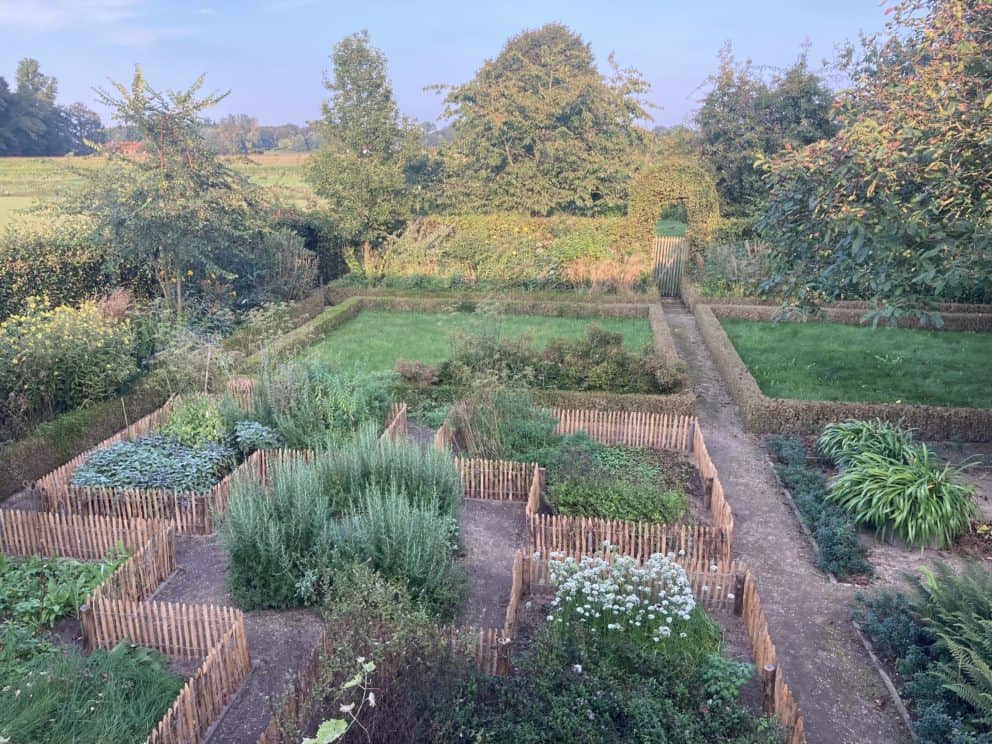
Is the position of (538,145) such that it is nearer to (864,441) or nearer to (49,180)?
(49,180)

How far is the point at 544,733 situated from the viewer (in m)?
3.95

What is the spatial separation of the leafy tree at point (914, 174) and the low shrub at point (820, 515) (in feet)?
7.16

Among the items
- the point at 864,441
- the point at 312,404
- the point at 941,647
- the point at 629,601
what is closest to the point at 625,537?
the point at 629,601

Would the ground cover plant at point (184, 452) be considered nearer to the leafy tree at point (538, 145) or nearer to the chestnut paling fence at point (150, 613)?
the chestnut paling fence at point (150, 613)

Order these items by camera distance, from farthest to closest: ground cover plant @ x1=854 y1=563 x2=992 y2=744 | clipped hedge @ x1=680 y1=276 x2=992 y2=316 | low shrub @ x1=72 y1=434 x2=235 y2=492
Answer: clipped hedge @ x1=680 y1=276 x2=992 y2=316, low shrub @ x1=72 y1=434 x2=235 y2=492, ground cover plant @ x1=854 y1=563 x2=992 y2=744

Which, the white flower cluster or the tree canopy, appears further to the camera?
the tree canopy

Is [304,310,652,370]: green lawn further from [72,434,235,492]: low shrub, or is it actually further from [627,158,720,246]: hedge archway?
[72,434,235,492]: low shrub

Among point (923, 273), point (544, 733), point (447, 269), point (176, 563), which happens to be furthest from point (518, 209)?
point (544, 733)

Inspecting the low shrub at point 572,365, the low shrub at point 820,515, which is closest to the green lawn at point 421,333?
the low shrub at point 572,365

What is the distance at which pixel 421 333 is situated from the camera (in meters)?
15.6

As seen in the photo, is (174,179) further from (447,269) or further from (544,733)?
(544,733)

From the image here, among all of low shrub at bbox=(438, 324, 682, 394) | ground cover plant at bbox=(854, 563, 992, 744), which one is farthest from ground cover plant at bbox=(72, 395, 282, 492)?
ground cover plant at bbox=(854, 563, 992, 744)

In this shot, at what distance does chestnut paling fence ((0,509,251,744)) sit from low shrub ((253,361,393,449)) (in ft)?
6.49

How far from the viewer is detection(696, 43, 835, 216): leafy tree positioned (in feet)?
73.9
